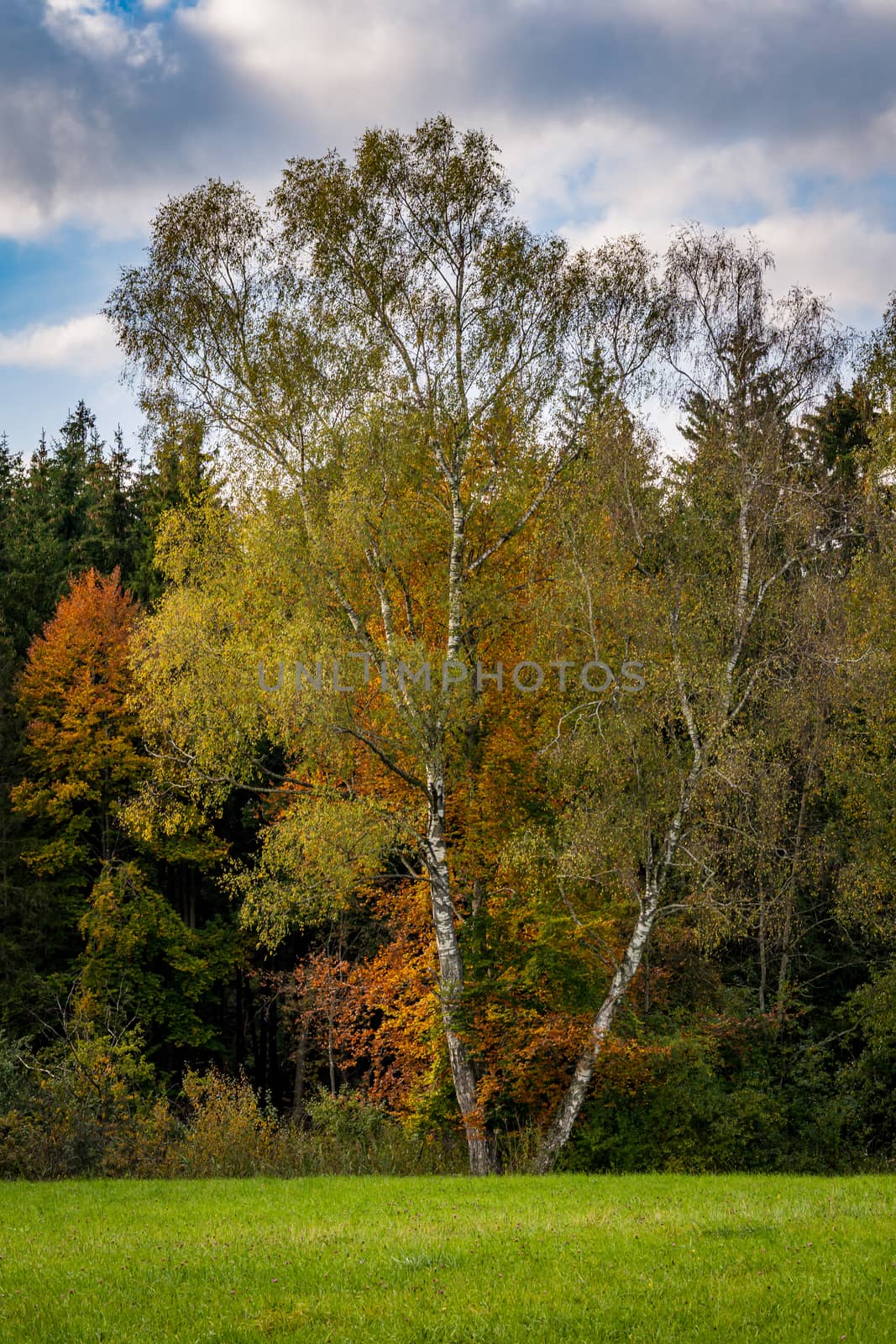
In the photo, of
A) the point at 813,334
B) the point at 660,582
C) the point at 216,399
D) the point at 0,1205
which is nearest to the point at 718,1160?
the point at 660,582

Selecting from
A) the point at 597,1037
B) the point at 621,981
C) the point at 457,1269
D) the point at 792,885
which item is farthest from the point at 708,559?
the point at 457,1269

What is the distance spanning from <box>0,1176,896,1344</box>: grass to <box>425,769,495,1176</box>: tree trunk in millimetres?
4846

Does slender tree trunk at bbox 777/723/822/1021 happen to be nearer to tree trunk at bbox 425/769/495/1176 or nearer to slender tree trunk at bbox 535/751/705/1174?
slender tree trunk at bbox 535/751/705/1174

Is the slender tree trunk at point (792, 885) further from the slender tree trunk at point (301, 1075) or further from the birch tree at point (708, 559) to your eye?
the slender tree trunk at point (301, 1075)

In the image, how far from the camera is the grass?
5457mm

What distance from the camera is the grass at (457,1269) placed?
5457 millimetres

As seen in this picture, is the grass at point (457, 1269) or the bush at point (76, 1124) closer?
the grass at point (457, 1269)

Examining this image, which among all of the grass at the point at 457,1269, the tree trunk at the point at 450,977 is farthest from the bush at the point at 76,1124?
the tree trunk at the point at 450,977

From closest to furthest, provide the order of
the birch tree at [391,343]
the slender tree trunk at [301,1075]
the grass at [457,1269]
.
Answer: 1. the grass at [457,1269]
2. the birch tree at [391,343]
3. the slender tree trunk at [301,1075]

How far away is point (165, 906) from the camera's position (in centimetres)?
2559

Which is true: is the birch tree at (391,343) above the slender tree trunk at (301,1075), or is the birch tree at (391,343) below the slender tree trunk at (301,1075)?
above

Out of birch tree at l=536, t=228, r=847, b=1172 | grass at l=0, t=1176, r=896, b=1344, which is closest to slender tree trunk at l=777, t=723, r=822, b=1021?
birch tree at l=536, t=228, r=847, b=1172

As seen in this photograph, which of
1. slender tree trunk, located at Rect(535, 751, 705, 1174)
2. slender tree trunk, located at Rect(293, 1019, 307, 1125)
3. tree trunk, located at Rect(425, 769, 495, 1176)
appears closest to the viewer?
slender tree trunk, located at Rect(535, 751, 705, 1174)

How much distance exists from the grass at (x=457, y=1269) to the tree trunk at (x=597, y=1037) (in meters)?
4.38
